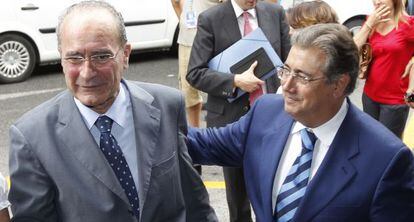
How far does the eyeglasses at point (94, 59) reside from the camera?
215cm

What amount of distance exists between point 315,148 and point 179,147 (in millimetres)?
516

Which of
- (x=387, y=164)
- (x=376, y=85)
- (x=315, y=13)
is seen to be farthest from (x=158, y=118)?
(x=376, y=85)

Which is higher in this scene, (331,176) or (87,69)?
(87,69)

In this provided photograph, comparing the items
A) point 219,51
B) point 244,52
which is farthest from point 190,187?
point 219,51

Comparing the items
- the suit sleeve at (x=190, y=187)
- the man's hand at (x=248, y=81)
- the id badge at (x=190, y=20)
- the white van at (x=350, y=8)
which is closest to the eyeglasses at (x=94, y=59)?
the suit sleeve at (x=190, y=187)

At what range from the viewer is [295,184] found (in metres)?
2.50

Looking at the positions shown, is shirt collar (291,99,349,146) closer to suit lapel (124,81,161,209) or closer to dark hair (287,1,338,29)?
suit lapel (124,81,161,209)

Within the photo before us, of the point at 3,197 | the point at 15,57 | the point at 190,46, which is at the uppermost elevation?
the point at 3,197

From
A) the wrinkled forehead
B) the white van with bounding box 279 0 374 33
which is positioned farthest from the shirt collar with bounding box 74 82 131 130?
the white van with bounding box 279 0 374 33

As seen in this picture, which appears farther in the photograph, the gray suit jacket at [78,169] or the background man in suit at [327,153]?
the background man in suit at [327,153]

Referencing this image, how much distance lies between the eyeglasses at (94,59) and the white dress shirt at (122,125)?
0.17 m

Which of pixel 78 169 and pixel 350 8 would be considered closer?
pixel 78 169

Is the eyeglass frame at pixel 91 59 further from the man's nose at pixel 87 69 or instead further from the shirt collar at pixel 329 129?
the shirt collar at pixel 329 129

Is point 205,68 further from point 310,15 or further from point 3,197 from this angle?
point 3,197
